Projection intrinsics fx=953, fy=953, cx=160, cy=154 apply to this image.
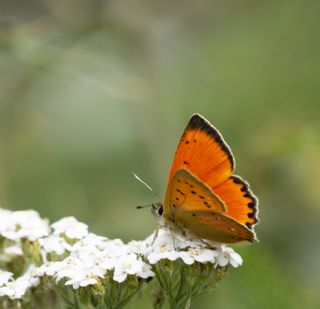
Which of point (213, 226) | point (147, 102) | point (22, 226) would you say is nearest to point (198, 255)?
point (213, 226)

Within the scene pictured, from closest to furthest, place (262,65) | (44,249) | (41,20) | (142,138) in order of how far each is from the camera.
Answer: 1. (44,249)
2. (41,20)
3. (142,138)
4. (262,65)

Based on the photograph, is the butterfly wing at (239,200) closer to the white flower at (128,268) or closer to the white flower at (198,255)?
the white flower at (198,255)

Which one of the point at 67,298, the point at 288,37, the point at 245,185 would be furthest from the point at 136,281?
the point at 288,37

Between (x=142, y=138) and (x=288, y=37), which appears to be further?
(x=288, y=37)

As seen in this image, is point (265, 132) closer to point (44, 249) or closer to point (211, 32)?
point (211, 32)

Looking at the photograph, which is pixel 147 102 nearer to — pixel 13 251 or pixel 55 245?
pixel 13 251

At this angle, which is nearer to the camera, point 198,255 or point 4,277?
point 198,255

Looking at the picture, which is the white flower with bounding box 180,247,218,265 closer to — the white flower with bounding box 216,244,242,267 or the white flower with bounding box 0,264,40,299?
the white flower with bounding box 216,244,242,267
